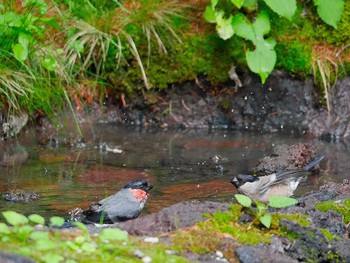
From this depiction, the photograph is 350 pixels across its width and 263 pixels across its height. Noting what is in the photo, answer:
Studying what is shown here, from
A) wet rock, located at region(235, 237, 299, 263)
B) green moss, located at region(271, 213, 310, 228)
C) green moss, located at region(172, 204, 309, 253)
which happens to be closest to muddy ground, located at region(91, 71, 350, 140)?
green moss, located at region(271, 213, 310, 228)

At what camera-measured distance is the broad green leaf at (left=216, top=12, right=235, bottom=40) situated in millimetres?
9680

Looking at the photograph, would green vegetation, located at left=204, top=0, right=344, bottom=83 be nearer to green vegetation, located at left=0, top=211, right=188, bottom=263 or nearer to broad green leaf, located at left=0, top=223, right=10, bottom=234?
green vegetation, located at left=0, top=211, right=188, bottom=263

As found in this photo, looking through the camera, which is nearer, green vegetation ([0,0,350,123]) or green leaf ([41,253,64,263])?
green leaf ([41,253,64,263])

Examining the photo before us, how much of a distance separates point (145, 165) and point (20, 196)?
1.79 m

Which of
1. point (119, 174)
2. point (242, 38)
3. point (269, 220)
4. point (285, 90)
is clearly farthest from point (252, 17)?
point (269, 220)

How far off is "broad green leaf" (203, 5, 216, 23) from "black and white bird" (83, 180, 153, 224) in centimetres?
408

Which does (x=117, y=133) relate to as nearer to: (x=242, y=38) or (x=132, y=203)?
(x=242, y=38)

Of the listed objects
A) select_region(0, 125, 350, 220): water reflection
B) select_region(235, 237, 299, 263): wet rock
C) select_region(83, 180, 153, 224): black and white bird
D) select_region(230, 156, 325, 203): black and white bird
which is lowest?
select_region(0, 125, 350, 220): water reflection

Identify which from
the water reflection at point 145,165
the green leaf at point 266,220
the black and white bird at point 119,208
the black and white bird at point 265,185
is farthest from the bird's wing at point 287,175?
the green leaf at point 266,220

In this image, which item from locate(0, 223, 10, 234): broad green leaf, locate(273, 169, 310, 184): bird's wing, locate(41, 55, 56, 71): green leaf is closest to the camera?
locate(0, 223, 10, 234): broad green leaf

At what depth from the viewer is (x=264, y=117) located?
33.4ft

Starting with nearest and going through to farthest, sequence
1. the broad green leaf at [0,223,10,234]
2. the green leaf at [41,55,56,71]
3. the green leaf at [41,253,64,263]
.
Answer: the green leaf at [41,253,64,263], the broad green leaf at [0,223,10,234], the green leaf at [41,55,56,71]

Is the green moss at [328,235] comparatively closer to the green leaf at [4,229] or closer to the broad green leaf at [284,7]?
the green leaf at [4,229]

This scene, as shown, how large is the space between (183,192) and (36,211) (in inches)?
52.1
